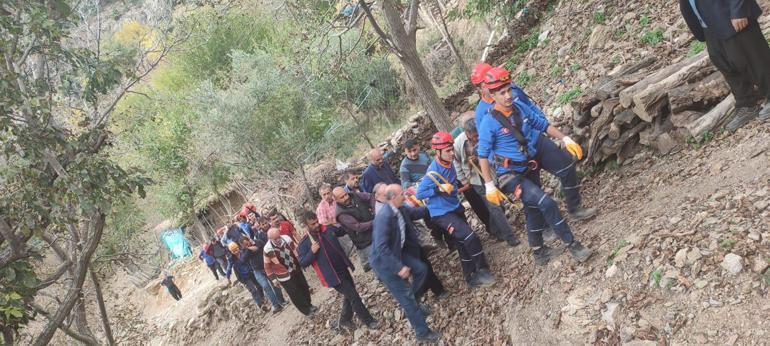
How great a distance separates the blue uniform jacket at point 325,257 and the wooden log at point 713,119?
4354 millimetres

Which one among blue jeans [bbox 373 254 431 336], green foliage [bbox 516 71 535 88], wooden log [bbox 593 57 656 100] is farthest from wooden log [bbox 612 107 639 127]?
green foliage [bbox 516 71 535 88]

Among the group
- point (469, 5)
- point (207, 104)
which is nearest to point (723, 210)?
point (469, 5)

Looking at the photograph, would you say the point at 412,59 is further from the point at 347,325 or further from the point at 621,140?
the point at 347,325

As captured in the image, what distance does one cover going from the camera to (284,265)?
8391 mm

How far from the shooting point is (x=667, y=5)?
923 cm

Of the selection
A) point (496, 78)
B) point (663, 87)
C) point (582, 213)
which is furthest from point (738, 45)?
point (496, 78)

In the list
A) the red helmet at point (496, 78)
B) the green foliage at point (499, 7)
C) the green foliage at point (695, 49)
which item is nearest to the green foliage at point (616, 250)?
the red helmet at point (496, 78)

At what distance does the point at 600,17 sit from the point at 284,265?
7860 millimetres

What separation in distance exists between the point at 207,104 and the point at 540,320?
1347 cm

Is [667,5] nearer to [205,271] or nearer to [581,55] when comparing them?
[581,55]

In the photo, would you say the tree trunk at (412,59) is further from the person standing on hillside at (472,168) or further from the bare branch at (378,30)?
the person standing on hillside at (472,168)

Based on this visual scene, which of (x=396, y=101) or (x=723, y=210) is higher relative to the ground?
(x=396, y=101)

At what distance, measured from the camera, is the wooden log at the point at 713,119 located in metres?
5.68

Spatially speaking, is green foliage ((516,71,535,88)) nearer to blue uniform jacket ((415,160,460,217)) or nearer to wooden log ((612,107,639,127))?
wooden log ((612,107,639,127))
